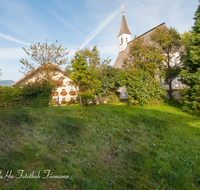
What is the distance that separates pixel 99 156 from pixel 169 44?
603 inches

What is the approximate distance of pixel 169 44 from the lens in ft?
49.5

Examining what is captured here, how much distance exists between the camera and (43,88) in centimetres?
1541

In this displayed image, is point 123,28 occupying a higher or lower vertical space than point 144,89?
higher

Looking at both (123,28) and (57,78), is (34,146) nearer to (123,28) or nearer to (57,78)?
(57,78)

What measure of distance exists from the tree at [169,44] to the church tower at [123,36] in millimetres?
21759

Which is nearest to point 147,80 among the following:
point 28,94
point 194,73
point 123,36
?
point 194,73

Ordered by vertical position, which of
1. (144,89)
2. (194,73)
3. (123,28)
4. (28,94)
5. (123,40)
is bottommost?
(144,89)

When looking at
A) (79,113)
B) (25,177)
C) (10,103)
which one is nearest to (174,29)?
(79,113)

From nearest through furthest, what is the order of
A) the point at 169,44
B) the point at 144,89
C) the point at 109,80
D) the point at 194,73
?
the point at 194,73 < the point at 144,89 < the point at 169,44 < the point at 109,80

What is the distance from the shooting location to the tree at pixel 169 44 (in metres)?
14.7

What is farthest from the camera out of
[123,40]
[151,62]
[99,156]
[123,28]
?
[123,28]

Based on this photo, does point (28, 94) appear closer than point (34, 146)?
No

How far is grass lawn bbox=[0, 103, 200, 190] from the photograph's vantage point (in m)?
2.70

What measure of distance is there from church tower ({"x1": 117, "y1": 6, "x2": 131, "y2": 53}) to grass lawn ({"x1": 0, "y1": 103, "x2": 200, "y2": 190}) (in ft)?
112
